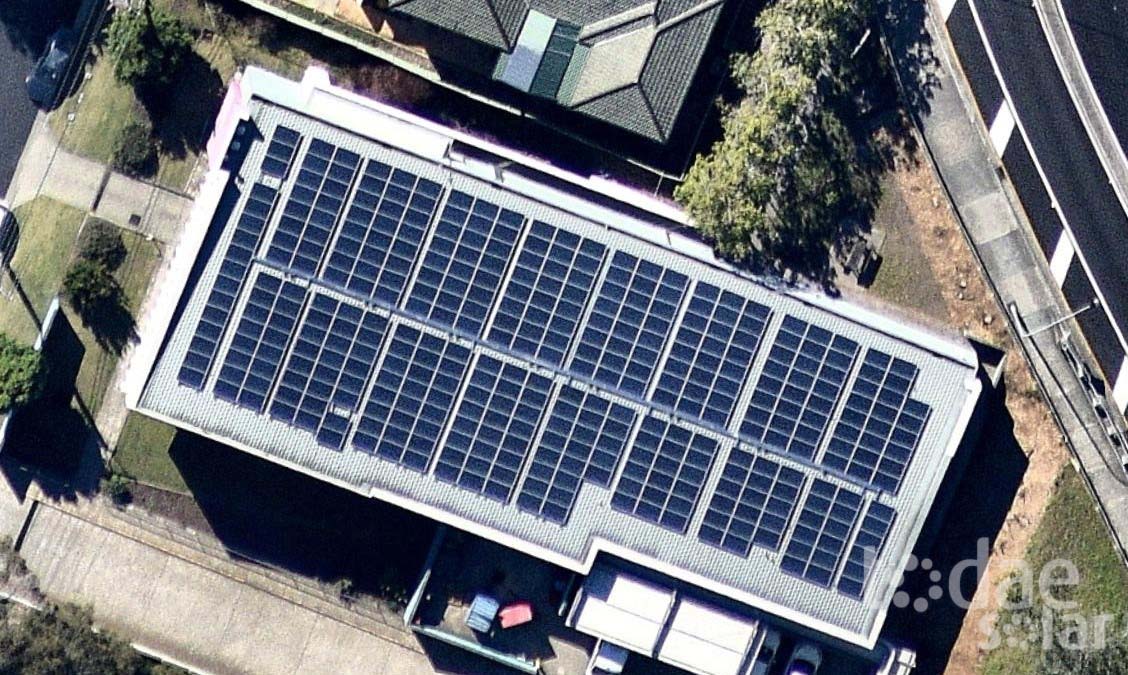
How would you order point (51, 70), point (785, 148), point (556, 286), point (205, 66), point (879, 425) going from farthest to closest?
point (51, 70), point (205, 66), point (785, 148), point (556, 286), point (879, 425)

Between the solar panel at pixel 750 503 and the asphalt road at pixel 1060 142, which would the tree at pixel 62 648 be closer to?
the solar panel at pixel 750 503

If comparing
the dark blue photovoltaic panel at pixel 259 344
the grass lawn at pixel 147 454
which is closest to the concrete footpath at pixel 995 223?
the dark blue photovoltaic panel at pixel 259 344

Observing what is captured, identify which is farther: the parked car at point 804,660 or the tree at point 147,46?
the tree at point 147,46

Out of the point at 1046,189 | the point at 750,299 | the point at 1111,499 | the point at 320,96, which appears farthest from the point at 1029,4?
the point at 320,96

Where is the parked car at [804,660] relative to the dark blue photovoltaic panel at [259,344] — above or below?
below

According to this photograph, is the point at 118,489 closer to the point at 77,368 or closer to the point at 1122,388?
the point at 77,368

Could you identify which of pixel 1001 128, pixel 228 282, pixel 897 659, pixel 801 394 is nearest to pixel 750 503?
pixel 801 394
